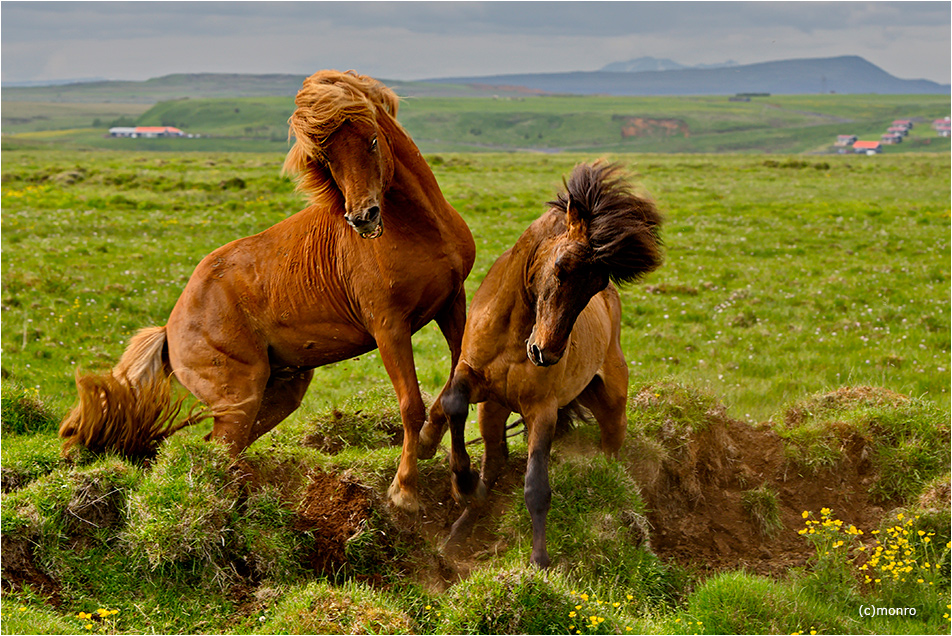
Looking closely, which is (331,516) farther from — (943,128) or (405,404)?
(943,128)

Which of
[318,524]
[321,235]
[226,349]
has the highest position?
[321,235]

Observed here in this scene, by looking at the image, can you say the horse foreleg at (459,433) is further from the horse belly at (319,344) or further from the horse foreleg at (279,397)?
the horse foreleg at (279,397)

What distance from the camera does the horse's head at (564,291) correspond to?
5418 mm

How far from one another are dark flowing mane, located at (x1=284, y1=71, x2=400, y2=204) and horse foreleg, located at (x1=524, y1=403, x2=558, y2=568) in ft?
8.02

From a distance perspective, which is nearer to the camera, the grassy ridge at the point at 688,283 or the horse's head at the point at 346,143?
the horse's head at the point at 346,143

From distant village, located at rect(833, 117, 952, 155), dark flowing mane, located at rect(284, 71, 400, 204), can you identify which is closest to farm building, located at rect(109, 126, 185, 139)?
distant village, located at rect(833, 117, 952, 155)

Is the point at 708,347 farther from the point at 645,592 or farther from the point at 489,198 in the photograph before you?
the point at 489,198

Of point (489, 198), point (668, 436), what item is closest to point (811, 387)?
point (668, 436)

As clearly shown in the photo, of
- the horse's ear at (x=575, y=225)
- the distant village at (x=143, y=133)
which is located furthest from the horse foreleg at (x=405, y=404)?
the distant village at (x=143, y=133)

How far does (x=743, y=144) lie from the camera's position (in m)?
194

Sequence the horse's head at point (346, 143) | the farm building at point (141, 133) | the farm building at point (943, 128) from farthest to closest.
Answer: the farm building at point (141, 133), the farm building at point (943, 128), the horse's head at point (346, 143)

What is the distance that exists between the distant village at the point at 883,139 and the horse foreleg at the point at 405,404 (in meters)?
151

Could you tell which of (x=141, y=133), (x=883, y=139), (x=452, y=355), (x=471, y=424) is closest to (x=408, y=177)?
(x=452, y=355)

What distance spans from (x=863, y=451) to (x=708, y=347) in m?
5.42
